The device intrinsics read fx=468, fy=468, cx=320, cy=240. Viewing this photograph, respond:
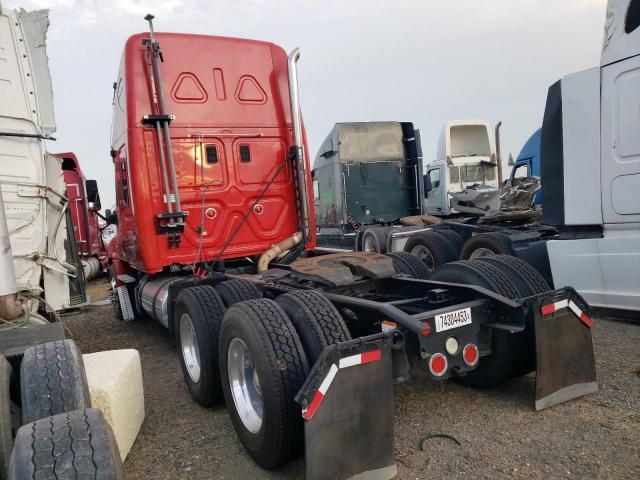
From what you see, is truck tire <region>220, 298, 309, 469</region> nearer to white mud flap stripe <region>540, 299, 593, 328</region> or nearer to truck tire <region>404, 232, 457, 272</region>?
white mud flap stripe <region>540, 299, 593, 328</region>

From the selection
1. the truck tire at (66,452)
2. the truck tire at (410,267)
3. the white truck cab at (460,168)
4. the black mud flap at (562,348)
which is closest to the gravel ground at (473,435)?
the black mud flap at (562,348)

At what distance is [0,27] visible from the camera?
4145 millimetres

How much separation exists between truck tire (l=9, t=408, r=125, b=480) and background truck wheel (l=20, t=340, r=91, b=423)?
0.40m

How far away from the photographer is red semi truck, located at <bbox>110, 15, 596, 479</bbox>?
251cm

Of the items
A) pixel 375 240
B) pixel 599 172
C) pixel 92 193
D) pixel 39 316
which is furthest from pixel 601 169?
pixel 92 193

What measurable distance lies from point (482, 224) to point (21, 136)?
676cm

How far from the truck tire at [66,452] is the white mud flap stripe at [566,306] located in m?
2.62

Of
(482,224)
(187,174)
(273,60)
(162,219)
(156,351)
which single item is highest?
(273,60)

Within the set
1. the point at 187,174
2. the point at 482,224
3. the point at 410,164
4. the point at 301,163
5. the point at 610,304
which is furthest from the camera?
the point at 410,164

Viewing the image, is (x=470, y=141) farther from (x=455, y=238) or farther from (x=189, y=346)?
(x=189, y=346)

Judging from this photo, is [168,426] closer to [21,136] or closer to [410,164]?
[21,136]

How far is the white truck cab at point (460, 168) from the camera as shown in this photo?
11367mm

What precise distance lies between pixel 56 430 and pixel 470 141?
1187cm

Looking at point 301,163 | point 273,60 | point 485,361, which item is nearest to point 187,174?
point 301,163
